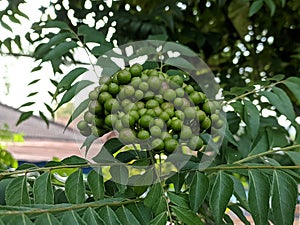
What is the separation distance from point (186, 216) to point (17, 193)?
17 centimetres

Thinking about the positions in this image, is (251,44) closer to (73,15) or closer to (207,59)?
(207,59)

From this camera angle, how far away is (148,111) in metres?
0.52

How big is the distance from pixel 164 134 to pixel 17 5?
59 centimetres

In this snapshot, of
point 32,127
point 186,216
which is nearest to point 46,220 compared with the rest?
point 186,216

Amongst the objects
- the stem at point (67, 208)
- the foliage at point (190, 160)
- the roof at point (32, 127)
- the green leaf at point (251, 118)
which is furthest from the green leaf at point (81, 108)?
the roof at point (32, 127)

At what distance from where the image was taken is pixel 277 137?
2.62ft

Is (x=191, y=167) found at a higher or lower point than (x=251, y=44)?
lower

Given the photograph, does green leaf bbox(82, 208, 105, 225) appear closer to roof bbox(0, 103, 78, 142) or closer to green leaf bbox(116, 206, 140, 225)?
green leaf bbox(116, 206, 140, 225)

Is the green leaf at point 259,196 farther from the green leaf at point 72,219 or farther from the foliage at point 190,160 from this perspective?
the green leaf at point 72,219

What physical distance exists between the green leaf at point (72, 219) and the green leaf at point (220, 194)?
128 mm

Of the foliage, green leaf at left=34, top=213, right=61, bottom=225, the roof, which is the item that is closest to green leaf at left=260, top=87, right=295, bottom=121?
the foliage

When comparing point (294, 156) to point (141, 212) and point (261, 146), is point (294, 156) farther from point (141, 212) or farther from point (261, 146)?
point (141, 212)

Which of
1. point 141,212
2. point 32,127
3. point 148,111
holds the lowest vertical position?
point 32,127

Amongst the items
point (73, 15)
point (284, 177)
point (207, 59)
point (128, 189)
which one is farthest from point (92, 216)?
point (207, 59)
